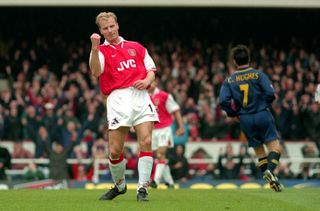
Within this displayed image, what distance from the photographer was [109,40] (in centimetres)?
1173

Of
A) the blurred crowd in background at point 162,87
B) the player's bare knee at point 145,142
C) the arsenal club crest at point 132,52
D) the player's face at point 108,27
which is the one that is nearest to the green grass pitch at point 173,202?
the player's bare knee at point 145,142

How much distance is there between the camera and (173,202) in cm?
1143

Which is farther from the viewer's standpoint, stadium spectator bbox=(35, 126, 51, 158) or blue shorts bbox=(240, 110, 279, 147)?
stadium spectator bbox=(35, 126, 51, 158)

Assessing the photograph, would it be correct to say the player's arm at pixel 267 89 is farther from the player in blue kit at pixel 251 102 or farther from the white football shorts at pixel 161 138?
the white football shorts at pixel 161 138

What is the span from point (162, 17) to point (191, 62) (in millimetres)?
4862

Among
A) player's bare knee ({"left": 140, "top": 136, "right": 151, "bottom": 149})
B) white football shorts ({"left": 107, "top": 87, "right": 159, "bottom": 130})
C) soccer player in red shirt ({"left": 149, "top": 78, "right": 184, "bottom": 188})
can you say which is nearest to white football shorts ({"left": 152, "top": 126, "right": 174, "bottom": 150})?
soccer player in red shirt ({"left": 149, "top": 78, "right": 184, "bottom": 188})

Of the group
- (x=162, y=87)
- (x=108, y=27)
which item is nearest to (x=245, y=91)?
(x=108, y=27)

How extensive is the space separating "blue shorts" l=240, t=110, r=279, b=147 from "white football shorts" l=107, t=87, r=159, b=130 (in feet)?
10.3

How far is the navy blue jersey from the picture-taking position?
1432cm

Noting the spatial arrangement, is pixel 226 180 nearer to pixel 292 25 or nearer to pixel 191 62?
pixel 191 62

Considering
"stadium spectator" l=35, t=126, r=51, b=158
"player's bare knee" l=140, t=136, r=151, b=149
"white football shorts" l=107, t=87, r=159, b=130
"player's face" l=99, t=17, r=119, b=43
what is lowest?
"stadium spectator" l=35, t=126, r=51, b=158

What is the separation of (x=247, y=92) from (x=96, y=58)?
12.4ft

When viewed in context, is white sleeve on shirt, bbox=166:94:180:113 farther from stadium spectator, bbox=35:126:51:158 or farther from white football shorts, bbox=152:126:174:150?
stadium spectator, bbox=35:126:51:158

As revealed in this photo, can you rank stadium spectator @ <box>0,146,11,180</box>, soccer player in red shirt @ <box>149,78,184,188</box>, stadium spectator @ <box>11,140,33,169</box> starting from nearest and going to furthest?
soccer player in red shirt @ <box>149,78,184,188</box> → stadium spectator @ <box>0,146,11,180</box> → stadium spectator @ <box>11,140,33,169</box>
